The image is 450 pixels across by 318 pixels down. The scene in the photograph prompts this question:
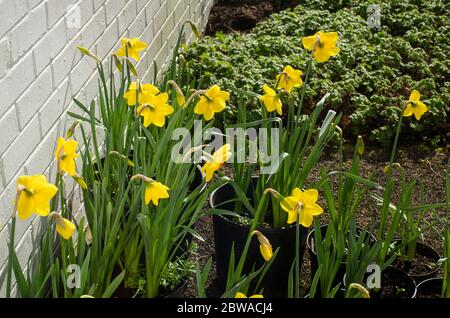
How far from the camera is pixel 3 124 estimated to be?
7.25 ft

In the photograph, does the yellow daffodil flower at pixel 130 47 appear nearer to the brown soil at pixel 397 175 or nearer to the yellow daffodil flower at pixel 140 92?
the yellow daffodil flower at pixel 140 92

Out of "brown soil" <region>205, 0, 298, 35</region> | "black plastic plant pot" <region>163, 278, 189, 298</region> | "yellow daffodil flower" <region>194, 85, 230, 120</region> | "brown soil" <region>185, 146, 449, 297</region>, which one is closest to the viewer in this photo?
"black plastic plant pot" <region>163, 278, 189, 298</region>

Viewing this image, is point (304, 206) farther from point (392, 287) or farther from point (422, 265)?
point (422, 265)

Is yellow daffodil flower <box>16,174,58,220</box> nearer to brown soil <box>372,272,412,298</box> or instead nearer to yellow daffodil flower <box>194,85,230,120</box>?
yellow daffodil flower <box>194,85,230,120</box>

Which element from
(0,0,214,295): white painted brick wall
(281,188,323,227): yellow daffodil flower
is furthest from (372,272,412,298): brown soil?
(0,0,214,295): white painted brick wall

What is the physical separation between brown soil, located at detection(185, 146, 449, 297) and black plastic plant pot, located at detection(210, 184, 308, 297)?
0.84 ft

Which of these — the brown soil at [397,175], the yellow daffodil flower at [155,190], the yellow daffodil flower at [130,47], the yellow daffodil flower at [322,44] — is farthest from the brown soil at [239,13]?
the yellow daffodil flower at [155,190]

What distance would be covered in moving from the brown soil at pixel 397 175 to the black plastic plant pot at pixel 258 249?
255 mm

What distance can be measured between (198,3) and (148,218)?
277 cm

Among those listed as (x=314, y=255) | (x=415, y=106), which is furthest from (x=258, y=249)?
(x=415, y=106)

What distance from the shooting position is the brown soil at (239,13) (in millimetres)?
5172

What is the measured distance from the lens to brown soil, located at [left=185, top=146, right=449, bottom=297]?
10.7ft

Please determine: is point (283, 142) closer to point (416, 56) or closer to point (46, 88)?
point (46, 88)

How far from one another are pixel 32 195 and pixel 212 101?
89cm
